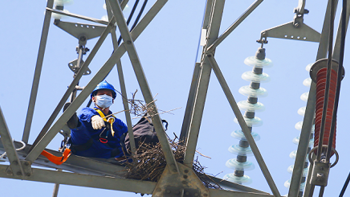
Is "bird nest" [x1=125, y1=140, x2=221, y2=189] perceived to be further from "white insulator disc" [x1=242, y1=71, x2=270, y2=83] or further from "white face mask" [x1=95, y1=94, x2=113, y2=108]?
"white insulator disc" [x1=242, y1=71, x2=270, y2=83]

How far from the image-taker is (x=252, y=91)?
1074 centimetres

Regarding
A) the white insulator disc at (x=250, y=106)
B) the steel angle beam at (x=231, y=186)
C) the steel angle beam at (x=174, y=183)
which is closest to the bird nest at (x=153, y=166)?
the steel angle beam at (x=174, y=183)

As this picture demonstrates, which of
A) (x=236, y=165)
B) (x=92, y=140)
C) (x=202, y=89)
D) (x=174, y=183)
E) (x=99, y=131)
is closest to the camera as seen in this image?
(x=202, y=89)

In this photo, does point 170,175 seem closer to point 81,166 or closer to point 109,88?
point 81,166

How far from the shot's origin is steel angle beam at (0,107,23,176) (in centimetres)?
570

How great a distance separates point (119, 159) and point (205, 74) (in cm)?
198

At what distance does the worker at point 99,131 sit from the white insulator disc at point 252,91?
309cm

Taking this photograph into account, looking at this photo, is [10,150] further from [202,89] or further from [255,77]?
[255,77]

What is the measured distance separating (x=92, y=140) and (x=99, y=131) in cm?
28

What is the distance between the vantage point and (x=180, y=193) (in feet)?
20.3

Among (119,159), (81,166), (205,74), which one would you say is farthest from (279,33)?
(81,166)

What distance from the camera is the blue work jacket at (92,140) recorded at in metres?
7.55

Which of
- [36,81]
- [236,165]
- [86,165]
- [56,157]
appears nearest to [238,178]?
[236,165]

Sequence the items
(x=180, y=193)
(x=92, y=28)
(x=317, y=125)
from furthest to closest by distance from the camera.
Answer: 1. (x=92, y=28)
2. (x=180, y=193)
3. (x=317, y=125)
